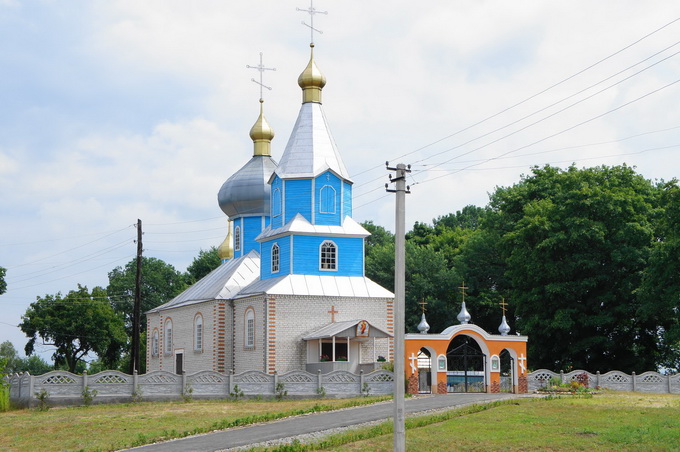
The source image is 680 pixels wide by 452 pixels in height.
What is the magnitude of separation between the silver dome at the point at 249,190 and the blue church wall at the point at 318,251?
8590mm

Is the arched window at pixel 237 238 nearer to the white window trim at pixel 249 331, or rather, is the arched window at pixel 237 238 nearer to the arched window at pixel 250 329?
the white window trim at pixel 249 331

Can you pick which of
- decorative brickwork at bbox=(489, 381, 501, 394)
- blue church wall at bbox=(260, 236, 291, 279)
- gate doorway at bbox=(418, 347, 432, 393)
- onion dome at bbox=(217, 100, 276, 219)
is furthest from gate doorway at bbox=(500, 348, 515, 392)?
onion dome at bbox=(217, 100, 276, 219)

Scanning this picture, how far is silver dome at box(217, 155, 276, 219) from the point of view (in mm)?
47625

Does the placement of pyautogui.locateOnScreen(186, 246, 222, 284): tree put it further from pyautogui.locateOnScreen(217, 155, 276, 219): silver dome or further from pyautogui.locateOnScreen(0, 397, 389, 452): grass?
pyautogui.locateOnScreen(0, 397, 389, 452): grass

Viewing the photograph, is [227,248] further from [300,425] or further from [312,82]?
[300,425]

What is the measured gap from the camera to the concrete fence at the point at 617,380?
3388 centimetres

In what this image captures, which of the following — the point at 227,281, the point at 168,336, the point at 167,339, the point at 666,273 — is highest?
the point at 227,281

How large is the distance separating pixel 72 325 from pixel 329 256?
34703 mm

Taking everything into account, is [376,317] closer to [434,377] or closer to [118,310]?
[434,377]

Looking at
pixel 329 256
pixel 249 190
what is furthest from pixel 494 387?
pixel 249 190

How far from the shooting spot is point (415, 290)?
176ft

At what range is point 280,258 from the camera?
39938mm

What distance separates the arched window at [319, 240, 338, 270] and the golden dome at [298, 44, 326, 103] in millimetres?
6933

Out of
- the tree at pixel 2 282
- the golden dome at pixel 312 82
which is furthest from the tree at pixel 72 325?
Result: the golden dome at pixel 312 82
